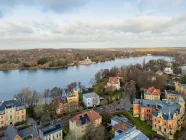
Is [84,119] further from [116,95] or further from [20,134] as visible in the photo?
[116,95]

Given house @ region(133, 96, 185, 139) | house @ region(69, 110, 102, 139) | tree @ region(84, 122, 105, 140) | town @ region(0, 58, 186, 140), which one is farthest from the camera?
house @ region(69, 110, 102, 139)

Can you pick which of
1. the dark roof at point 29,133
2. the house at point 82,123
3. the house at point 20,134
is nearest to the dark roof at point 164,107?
the house at point 82,123

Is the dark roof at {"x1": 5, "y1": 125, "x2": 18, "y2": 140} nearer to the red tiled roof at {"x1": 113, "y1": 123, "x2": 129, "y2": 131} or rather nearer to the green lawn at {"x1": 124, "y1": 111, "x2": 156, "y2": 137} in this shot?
the red tiled roof at {"x1": 113, "y1": 123, "x2": 129, "y2": 131}

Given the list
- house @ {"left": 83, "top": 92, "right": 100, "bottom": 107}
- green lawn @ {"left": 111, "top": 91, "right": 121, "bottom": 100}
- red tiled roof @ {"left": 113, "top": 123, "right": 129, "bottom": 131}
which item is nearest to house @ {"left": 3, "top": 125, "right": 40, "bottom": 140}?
red tiled roof @ {"left": 113, "top": 123, "right": 129, "bottom": 131}

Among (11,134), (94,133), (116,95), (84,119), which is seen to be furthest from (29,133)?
(116,95)

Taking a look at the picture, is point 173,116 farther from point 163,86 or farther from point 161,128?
point 163,86

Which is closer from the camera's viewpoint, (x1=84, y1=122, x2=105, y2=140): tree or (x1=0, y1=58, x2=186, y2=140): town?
(x1=84, y1=122, x2=105, y2=140): tree

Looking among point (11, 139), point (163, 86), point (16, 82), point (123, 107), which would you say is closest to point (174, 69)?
point (163, 86)
